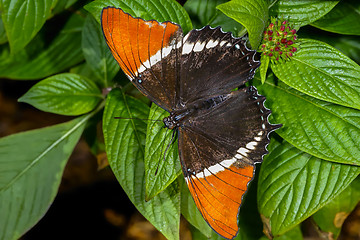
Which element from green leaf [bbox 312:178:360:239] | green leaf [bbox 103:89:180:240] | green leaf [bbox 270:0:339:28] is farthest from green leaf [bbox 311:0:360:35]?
green leaf [bbox 103:89:180:240]

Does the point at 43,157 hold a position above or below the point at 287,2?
below

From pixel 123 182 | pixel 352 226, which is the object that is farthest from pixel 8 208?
pixel 352 226

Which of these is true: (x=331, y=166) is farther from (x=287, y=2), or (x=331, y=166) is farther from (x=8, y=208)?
(x=8, y=208)

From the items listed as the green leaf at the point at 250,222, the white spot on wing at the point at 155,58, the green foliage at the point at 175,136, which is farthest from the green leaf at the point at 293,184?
the white spot on wing at the point at 155,58

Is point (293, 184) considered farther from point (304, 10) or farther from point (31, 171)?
point (31, 171)

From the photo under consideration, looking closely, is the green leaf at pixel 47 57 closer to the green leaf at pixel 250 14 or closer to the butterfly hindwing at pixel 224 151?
the butterfly hindwing at pixel 224 151

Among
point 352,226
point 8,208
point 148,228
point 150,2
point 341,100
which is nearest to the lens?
point 341,100

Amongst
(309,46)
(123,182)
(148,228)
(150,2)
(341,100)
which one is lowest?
(148,228)

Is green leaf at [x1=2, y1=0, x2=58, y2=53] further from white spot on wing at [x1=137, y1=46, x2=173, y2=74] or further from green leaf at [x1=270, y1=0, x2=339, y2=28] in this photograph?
green leaf at [x1=270, y1=0, x2=339, y2=28]
